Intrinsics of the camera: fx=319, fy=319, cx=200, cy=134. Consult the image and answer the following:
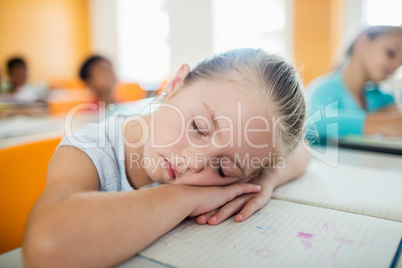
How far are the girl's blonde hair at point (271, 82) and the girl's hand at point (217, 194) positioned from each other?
0.11 m

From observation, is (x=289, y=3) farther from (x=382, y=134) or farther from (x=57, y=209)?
(x=57, y=209)

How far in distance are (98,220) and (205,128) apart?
265 mm

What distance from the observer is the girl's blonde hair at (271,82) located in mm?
643

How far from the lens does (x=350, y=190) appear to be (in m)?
0.70

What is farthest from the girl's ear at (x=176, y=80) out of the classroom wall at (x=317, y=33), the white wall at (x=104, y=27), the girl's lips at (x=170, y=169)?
the white wall at (x=104, y=27)

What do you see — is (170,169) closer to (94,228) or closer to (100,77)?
(94,228)

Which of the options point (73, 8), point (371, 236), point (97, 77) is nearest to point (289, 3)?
point (97, 77)

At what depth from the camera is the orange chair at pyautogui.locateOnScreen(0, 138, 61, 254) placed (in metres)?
0.64

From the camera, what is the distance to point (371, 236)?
49cm

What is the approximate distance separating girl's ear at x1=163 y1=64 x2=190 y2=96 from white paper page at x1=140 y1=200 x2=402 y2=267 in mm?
310

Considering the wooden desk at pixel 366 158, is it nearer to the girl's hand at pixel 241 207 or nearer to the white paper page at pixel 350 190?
the white paper page at pixel 350 190

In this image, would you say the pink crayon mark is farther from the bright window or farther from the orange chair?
the bright window

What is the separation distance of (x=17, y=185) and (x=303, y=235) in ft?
1.86

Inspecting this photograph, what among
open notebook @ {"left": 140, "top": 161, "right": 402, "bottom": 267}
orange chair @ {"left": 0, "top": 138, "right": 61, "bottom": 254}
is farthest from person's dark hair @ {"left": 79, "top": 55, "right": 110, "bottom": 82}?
open notebook @ {"left": 140, "top": 161, "right": 402, "bottom": 267}
